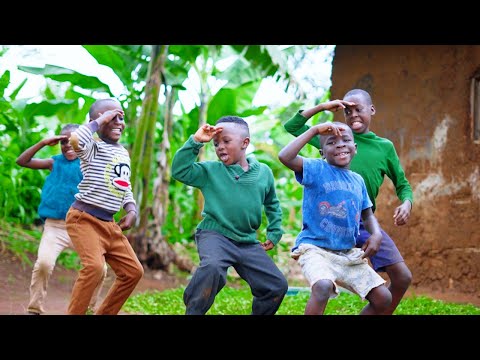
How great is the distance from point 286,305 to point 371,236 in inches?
96.1

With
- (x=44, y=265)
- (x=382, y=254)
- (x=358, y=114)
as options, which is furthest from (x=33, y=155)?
(x=382, y=254)

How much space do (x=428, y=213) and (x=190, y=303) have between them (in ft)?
12.1

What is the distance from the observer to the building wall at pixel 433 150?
6.84 m

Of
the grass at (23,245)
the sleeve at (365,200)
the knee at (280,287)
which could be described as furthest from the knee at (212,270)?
the grass at (23,245)

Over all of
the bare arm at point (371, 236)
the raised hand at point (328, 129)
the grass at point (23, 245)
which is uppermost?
the raised hand at point (328, 129)

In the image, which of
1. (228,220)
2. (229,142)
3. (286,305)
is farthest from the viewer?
(286,305)

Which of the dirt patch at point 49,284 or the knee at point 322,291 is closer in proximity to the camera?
the knee at point 322,291

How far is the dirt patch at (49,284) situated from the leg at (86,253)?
2047mm

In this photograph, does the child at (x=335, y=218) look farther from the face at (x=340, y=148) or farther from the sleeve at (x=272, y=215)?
the sleeve at (x=272, y=215)

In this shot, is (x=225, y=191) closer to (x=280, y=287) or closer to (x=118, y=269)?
(x=280, y=287)

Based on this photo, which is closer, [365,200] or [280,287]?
[280,287]

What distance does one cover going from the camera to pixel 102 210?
4438 millimetres

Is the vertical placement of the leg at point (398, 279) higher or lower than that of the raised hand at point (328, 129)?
lower
